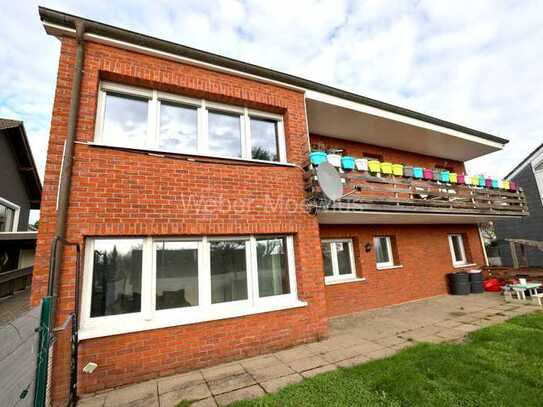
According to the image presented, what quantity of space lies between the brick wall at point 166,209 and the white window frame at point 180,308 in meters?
0.13

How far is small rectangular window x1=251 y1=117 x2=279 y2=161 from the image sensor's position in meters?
5.76

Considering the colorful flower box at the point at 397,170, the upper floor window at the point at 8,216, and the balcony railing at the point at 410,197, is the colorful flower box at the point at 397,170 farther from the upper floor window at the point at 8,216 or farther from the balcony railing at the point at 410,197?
the upper floor window at the point at 8,216

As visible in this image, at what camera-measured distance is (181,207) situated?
452cm

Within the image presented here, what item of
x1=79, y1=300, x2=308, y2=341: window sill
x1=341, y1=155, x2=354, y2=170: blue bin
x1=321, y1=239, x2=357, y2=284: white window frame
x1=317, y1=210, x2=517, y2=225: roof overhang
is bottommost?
x1=79, y1=300, x2=308, y2=341: window sill

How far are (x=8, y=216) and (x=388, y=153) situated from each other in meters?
19.9

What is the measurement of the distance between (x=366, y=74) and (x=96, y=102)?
25.5 ft

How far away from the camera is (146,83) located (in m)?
4.79

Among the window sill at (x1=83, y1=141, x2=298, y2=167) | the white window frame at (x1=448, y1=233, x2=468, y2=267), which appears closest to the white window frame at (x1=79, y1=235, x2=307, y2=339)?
the window sill at (x1=83, y1=141, x2=298, y2=167)

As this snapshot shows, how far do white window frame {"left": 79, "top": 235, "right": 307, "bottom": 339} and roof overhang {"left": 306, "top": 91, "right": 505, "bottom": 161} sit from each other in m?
4.03

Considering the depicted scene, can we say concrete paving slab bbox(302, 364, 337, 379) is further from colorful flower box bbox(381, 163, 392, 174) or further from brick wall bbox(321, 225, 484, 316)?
colorful flower box bbox(381, 163, 392, 174)

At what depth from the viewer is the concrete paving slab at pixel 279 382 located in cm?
346

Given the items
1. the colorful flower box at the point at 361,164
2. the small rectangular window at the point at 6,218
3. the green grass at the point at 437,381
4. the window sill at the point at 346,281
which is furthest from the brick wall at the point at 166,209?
the small rectangular window at the point at 6,218

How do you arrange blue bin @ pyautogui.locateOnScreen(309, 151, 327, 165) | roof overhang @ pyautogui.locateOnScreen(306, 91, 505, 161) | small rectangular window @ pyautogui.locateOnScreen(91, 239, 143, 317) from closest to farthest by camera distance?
small rectangular window @ pyautogui.locateOnScreen(91, 239, 143, 317) < blue bin @ pyautogui.locateOnScreen(309, 151, 327, 165) < roof overhang @ pyautogui.locateOnScreen(306, 91, 505, 161)

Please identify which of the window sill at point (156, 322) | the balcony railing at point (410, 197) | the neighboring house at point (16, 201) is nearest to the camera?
the window sill at point (156, 322)
